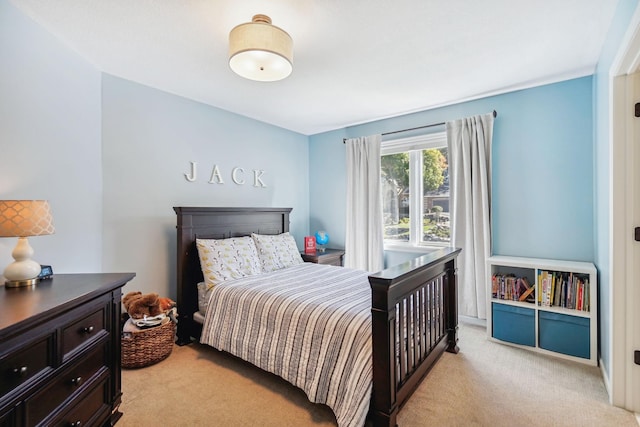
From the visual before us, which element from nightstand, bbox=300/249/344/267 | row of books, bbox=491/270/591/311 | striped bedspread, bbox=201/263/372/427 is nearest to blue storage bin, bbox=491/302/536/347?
row of books, bbox=491/270/591/311

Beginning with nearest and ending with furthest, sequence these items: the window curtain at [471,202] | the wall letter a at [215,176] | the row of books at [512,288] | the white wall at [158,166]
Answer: the white wall at [158,166], the row of books at [512,288], the window curtain at [471,202], the wall letter a at [215,176]

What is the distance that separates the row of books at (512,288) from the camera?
2.67m

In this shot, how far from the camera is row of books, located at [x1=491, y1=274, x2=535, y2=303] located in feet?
8.75

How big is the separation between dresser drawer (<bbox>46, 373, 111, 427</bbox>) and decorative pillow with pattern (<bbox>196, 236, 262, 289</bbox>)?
1115 mm

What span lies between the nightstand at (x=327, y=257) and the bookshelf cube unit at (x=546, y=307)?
1.79 m

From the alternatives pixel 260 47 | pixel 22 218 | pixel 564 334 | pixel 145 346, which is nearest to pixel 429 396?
pixel 564 334

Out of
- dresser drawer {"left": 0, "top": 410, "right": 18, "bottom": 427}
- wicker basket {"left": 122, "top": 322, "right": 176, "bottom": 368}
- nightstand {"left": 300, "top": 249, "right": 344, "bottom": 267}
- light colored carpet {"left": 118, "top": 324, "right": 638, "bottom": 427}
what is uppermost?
nightstand {"left": 300, "top": 249, "right": 344, "bottom": 267}

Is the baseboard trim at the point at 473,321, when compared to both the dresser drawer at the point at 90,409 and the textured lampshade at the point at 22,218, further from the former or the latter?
the textured lampshade at the point at 22,218

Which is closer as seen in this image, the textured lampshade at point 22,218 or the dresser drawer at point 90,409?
the dresser drawer at point 90,409

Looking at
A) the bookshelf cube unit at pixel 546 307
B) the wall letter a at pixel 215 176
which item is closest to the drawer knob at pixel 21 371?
the wall letter a at pixel 215 176

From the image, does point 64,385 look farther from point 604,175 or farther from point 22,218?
point 604,175

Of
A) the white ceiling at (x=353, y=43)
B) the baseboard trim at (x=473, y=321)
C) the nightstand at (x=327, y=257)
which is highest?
the white ceiling at (x=353, y=43)

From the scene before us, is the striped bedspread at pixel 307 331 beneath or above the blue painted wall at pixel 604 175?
beneath

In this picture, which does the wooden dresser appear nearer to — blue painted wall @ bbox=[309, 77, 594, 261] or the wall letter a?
the wall letter a
